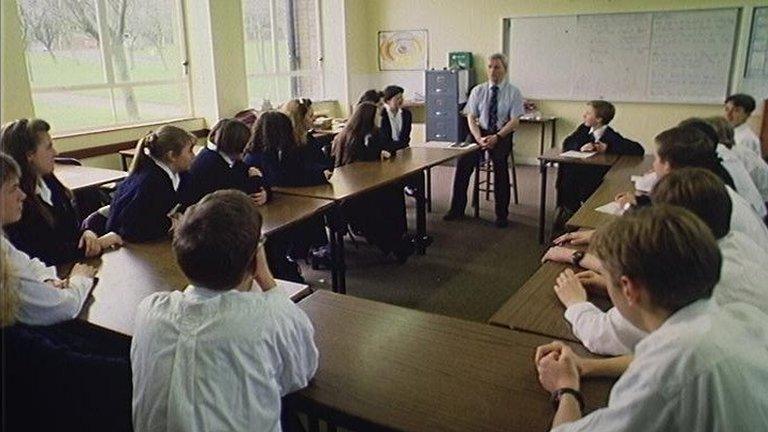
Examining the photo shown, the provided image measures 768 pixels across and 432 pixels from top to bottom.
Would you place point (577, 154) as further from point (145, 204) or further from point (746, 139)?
point (145, 204)

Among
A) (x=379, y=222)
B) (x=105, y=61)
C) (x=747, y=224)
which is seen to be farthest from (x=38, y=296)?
(x=105, y=61)

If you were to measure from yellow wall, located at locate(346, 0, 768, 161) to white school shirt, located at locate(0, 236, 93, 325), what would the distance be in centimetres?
668

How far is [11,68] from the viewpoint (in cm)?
470

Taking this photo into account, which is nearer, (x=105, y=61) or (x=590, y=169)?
(x=590, y=169)

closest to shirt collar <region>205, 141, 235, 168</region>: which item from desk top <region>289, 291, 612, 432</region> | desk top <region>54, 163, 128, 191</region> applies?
desk top <region>54, 163, 128, 191</region>

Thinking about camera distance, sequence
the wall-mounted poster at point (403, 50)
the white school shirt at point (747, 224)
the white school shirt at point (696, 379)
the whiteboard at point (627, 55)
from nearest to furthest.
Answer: the white school shirt at point (696, 379) → the white school shirt at point (747, 224) → the whiteboard at point (627, 55) → the wall-mounted poster at point (403, 50)

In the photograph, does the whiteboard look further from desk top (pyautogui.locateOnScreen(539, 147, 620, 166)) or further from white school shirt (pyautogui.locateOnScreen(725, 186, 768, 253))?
white school shirt (pyautogui.locateOnScreen(725, 186, 768, 253))

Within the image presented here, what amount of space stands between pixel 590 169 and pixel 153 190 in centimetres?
321

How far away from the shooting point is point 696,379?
91cm

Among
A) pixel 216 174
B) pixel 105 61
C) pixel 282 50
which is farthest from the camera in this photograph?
pixel 282 50

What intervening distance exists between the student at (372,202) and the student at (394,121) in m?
0.42

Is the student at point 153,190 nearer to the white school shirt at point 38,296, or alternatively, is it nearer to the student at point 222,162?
the student at point 222,162

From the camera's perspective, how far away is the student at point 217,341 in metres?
1.24

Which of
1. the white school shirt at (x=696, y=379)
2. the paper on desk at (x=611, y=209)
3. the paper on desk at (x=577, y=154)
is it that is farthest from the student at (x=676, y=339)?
the paper on desk at (x=577, y=154)
